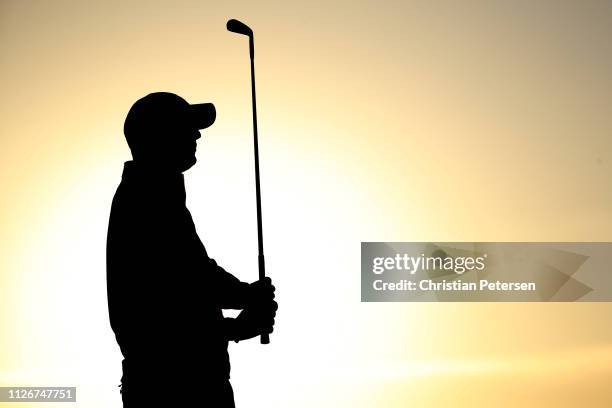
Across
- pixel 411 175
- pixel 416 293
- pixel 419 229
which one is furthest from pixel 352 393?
pixel 411 175

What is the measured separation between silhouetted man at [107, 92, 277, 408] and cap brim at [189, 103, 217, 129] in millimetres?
30

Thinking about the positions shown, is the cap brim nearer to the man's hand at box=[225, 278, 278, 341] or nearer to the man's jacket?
the man's jacket

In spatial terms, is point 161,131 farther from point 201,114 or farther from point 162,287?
point 162,287

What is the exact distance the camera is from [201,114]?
1354mm

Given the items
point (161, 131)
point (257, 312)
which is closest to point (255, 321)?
point (257, 312)

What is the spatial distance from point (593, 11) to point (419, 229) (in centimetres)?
127

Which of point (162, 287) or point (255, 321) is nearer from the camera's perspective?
point (162, 287)

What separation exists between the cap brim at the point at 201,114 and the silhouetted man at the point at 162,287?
30 mm

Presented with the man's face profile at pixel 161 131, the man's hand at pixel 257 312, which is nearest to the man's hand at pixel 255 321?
the man's hand at pixel 257 312

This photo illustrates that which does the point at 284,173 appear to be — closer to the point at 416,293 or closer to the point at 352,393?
the point at 416,293

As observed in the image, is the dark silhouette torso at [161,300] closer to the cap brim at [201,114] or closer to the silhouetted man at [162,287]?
the silhouetted man at [162,287]

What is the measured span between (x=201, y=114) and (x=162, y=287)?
1.04 feet

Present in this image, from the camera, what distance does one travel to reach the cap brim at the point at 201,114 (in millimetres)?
1348

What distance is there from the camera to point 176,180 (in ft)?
4.32
